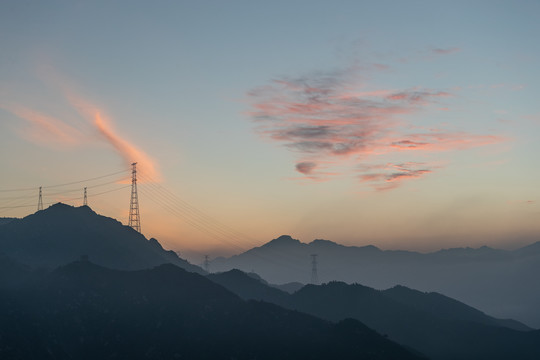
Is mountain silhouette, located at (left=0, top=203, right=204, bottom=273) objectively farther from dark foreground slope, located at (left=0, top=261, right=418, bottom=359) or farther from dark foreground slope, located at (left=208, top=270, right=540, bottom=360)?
dark foreground slope, located at (left=208, top=270, right=540, bottom=360)

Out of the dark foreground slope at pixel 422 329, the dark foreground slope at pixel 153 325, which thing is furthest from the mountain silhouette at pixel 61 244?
the dark foreground slope at pixel 422 329

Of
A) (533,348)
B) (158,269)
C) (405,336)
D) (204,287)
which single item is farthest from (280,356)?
(533,348)

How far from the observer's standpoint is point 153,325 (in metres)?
119

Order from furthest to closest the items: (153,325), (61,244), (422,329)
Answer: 1. (61,244)
2. (422,329)
3. (153,325)

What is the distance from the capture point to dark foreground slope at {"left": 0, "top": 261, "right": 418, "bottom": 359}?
108 m

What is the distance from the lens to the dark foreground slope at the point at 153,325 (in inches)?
4257

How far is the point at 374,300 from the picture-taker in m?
195

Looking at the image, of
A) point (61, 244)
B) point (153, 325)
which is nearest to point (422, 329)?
point (153, 325)

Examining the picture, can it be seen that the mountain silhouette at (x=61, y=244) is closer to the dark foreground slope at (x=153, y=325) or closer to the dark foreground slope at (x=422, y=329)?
the dark foreground slope at (x=153, y=325)

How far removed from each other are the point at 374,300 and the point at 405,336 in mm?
26060

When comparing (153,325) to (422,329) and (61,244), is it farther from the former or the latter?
(422,329)

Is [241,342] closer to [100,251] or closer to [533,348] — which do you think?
[100,251]

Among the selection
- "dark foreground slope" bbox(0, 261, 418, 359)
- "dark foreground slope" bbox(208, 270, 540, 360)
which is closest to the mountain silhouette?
"dark foreground slope" bbox(0, 261, 418, 359)

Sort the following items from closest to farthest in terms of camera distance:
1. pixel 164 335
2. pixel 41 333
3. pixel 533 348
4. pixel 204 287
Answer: pixel 41 333, pixel 164 335, pixel 204 287, pixel 533 348
